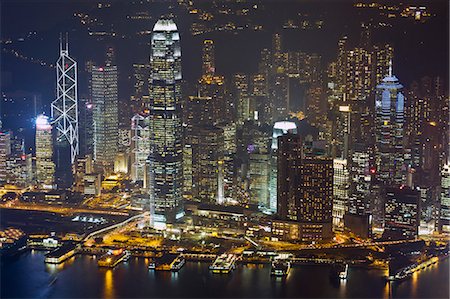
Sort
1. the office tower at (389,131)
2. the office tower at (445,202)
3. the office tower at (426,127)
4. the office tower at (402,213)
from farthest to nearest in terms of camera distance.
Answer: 1. the office tower at (389,131)
2. the office tower at (426,127)
3. the office tower at (445,202)
4. the office tower at (402,213)

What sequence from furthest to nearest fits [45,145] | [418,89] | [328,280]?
[45,145] → [418,89] → [328,280]

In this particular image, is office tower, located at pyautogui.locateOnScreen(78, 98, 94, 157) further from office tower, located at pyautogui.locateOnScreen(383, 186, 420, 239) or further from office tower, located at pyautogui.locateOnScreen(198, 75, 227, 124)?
office tower, located at pyautogui.locateOnScreen(383, 186, 420, 239)

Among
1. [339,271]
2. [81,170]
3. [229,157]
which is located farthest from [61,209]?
[339,271]

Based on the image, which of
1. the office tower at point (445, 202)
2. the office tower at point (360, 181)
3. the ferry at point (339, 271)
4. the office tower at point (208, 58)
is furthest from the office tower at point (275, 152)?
the office tower at point (445, 202)

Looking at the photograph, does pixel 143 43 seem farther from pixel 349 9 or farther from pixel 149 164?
pixel 349 9

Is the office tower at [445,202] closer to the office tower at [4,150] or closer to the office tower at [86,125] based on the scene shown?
the office tower at [86,125]

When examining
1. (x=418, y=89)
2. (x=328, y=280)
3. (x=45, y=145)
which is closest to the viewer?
(x=328, y=280)

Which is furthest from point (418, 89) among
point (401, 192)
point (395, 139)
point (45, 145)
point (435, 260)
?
point (45, 145)
